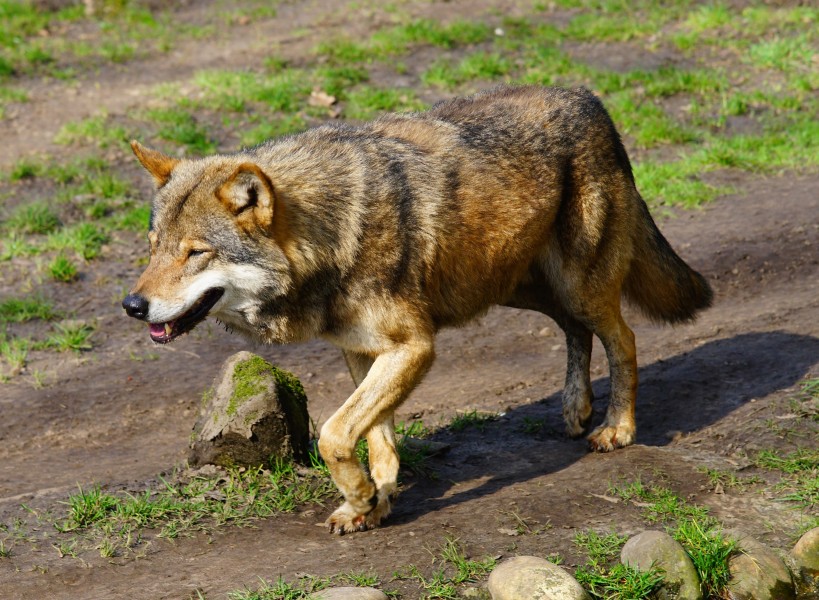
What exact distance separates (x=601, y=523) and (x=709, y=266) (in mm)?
4179

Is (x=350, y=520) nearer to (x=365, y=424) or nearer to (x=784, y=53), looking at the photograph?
(x=365, y=424)

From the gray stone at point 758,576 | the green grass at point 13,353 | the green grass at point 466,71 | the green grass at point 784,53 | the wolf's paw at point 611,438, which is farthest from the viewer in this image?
the green grass at point 784,53

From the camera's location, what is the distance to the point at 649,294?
7062 millimetres

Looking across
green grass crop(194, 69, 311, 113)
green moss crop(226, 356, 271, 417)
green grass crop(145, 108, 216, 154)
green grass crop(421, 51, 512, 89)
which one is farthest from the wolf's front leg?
green grass crop(421, 51, 512, 89)

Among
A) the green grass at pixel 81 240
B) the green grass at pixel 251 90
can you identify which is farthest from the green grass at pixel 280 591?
the green grass at pixel 251 90

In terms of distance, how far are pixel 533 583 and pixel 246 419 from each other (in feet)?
6.85

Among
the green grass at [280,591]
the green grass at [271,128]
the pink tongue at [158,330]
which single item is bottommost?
the green grass at [280,591]

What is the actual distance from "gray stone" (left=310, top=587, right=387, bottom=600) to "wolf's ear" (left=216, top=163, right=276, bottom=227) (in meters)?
1.78

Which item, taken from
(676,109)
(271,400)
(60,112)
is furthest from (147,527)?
(676,109)

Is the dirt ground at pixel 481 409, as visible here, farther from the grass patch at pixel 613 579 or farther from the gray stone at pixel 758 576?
the gray stone at pixel 758 576

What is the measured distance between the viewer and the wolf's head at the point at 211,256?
16.5 ft

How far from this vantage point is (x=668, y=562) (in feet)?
16.0

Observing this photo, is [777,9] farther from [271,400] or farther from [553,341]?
[271,400]

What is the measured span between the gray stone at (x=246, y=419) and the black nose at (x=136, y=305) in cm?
117
